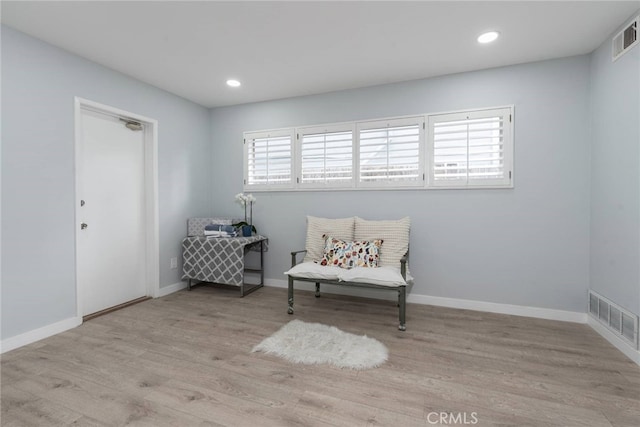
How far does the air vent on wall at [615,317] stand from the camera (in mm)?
2241

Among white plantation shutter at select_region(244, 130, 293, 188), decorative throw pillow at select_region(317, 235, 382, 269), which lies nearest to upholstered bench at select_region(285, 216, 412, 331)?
decorative throw pillow at select_region(317, 235, 382, 269)

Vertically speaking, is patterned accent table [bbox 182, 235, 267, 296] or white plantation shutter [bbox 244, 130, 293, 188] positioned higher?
white plantation shutter [bbox 244, 130, 293, 188]

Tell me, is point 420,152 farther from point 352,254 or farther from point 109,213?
point 109,213

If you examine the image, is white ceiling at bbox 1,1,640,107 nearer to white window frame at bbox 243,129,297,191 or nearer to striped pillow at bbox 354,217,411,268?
white window frame at bbox 243,129,297,191

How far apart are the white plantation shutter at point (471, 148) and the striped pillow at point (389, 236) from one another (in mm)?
631

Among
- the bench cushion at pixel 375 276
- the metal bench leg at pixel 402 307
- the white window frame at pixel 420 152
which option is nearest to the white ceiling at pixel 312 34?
the white window frame at pixel 420 152

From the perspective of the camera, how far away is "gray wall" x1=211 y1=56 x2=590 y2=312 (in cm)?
295

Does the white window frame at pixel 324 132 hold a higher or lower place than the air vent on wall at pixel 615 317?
higher

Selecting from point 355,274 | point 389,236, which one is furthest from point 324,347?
point 389,236

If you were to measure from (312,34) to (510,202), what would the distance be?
100 inches

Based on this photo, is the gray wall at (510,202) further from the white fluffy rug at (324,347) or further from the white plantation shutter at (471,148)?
the white fluffy rug at (324,347)

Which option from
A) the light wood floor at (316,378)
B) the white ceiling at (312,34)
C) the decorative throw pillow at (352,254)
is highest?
the white ceiling at (312,34)

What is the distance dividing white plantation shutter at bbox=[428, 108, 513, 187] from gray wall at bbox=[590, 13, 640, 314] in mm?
694

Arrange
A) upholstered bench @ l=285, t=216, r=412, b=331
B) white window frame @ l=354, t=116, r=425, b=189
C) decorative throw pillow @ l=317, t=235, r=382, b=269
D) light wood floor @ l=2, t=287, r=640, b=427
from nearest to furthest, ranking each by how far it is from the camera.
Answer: light wood floor @ l=2, t=287, r=640, b=427, upholstered bench @ l=285, t=216, r=412, b=331, decorative throw pillow @ l=317, t=235, r=382, b=269, white window frame @ l=354, t=116, r=425, b=189
